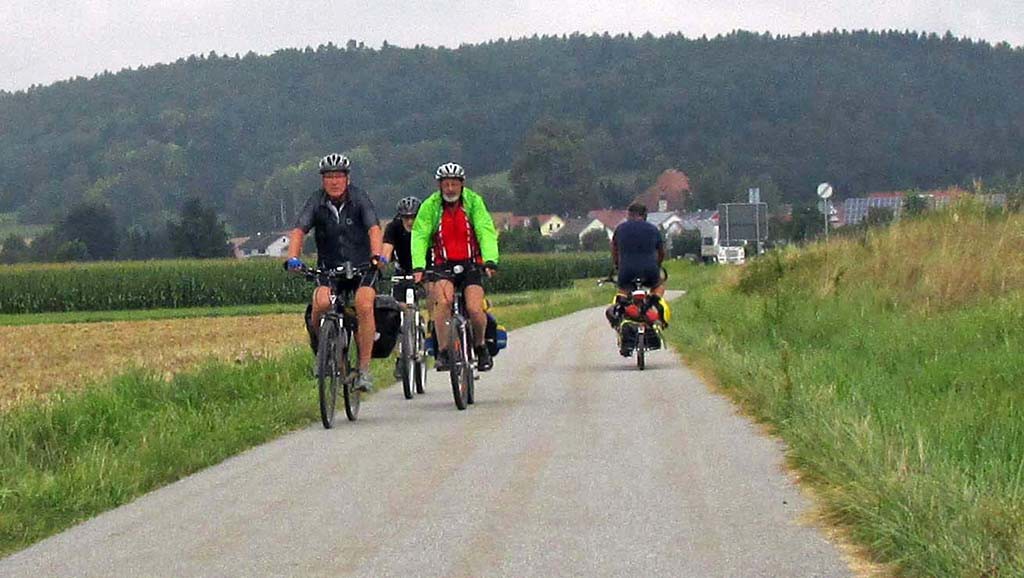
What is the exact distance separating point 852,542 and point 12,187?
490 feet

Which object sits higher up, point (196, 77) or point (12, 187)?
point (196, 77)

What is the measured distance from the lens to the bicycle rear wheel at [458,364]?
13461 millimetres

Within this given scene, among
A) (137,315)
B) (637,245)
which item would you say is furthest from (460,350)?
(137,315)

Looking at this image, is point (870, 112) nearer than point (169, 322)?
No

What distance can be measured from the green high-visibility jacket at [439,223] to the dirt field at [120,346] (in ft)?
18.5

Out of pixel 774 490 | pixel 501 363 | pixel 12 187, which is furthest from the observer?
pixel 12 187

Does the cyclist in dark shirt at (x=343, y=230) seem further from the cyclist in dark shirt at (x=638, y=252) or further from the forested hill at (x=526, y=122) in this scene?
the forested hill at (x=526, y=122)

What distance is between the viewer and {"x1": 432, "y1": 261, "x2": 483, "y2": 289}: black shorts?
1388cm

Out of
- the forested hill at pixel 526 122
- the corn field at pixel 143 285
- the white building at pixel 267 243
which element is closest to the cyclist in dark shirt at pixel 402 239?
the corn field at pixel 143 285

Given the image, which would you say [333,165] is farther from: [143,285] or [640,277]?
[143,285]

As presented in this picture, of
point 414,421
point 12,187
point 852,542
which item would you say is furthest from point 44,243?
point 852,542

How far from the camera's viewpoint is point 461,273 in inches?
547

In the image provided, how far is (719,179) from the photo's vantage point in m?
164

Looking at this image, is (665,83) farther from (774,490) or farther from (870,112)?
(774,490)
